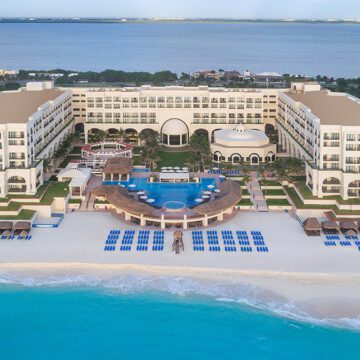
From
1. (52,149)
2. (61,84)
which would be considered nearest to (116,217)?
(52,149)

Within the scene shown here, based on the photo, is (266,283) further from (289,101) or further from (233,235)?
(289,101)

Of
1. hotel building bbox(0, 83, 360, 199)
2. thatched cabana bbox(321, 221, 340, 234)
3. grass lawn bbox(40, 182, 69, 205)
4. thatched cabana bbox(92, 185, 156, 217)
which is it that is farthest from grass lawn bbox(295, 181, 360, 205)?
grass lawn bbox(40, 182, 69, 205)

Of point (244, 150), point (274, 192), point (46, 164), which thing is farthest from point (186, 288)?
point (244, 150)

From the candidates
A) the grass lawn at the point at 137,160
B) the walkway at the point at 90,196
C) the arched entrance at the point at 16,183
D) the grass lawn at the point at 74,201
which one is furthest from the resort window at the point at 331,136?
the arched entrance at the point at 16,183

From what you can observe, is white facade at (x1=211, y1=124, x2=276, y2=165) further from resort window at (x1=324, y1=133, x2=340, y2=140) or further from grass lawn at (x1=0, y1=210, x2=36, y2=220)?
grass lawn at (x1=0, y1=210, x2=36, y2=220)

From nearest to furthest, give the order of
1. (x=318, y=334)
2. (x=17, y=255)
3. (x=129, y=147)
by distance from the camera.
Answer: (x=318, y=334), (x=17, y=255), (x=129, y=147)
